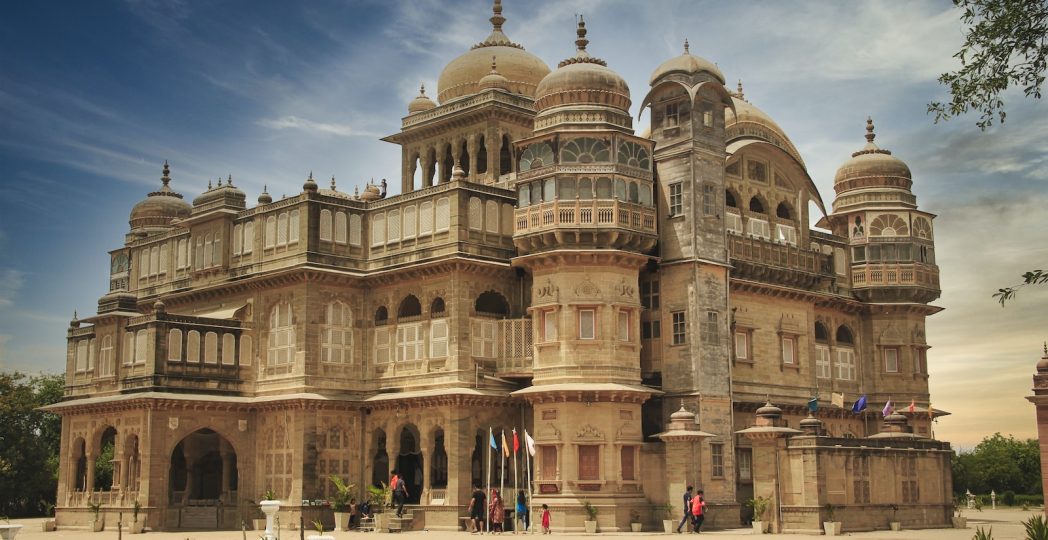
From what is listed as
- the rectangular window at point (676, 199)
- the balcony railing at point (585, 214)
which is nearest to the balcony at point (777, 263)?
the rectangular window at point (676, 199)

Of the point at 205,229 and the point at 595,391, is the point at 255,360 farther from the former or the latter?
the point at 595,391

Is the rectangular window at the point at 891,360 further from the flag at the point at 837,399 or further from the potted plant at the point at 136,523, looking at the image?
the potted plant at the point at 136,523

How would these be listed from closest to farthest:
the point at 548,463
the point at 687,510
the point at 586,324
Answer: the point at 687,510 < the point at 548,463 < the point at 586,324

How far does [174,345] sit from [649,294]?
16.6 metres

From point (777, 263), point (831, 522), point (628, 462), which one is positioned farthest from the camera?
A: point (777, 263)

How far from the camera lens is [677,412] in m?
39.6

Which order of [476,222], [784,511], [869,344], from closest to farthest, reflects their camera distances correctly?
[784,511] < [476,222] < [869,344]

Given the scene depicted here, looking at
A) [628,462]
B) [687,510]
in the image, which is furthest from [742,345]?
[687,510]

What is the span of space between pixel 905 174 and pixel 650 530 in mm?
22082

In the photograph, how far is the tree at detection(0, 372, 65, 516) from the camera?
5512 centimetres

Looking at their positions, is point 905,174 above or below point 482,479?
above

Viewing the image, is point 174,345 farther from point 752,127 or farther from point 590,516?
point 752,127

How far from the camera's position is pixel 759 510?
124ft

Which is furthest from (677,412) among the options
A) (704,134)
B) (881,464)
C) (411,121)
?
(411,121)
